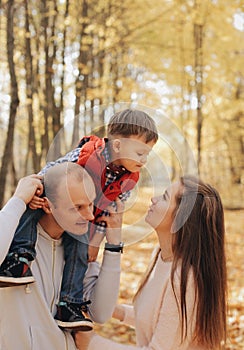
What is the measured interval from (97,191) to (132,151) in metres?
0.22

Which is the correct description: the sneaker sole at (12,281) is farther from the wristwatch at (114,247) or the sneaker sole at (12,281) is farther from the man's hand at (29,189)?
the wristwatch at (114,247)

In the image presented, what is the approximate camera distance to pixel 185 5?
466 inches

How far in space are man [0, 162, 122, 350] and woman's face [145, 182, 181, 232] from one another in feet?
1.75

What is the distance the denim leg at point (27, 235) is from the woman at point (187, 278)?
624 mm

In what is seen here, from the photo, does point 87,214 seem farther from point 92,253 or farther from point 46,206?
point 92,253

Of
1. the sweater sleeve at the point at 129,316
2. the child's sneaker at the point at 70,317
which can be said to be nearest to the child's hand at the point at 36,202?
the child's sneaker at the point at 70,317

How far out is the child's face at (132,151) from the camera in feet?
7.13

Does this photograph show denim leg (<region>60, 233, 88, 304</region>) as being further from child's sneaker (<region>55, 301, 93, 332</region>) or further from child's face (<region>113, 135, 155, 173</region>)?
child's face (<region>113, 135, 155, 173</region>)

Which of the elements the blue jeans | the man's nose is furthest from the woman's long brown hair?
the man's nose

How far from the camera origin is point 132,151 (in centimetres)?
219

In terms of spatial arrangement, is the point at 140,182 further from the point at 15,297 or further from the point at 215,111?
the point at 215,111

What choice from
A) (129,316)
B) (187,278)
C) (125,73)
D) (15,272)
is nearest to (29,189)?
(15,272)

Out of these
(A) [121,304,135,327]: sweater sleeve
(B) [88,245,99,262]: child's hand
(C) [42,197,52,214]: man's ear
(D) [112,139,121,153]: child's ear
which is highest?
(D) [112,139,121,153]: child's ear

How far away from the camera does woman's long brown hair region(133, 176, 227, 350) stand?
97.1 inches
